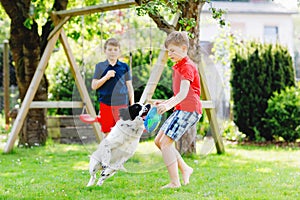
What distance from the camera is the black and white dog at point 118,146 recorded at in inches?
167

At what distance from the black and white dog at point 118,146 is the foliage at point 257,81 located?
177 inches

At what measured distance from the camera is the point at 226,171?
16.9 feet

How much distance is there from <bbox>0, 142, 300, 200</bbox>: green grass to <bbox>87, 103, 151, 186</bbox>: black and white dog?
163 millimetres

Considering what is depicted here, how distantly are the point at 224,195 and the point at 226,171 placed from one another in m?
1.28

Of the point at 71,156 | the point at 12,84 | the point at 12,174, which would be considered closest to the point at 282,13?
the point at 12,84

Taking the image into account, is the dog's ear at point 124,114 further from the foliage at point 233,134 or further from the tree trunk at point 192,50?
the foliage at point 233,134

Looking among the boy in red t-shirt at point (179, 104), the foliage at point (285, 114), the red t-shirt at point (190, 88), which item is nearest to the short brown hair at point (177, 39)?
the boy in red t-shirt at point (179, 104)

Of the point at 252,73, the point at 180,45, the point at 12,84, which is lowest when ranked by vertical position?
the point at 12,84

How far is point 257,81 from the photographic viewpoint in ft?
27.8

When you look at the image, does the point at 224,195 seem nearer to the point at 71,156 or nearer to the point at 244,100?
the point at 71,156

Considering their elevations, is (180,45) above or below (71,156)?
above

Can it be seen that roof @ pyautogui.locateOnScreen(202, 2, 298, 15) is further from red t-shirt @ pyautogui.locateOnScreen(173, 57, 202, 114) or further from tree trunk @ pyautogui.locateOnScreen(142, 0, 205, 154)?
red t-shirt @ pyautogui.locateOnScreen(173, 57, 202, 114)

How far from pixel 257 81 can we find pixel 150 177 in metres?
4.18

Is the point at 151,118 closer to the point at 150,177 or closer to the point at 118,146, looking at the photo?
the point at 118,146
